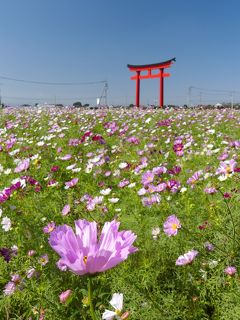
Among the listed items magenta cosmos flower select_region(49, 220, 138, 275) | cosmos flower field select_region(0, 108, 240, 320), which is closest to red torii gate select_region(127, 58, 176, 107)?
cosmos flower field select_region(0, 108, 240, 320)

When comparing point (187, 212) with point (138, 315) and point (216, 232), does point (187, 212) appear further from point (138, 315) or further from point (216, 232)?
point (138, 315)

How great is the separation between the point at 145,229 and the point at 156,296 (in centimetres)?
50

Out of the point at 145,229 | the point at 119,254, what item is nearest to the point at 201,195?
the point at 145,229

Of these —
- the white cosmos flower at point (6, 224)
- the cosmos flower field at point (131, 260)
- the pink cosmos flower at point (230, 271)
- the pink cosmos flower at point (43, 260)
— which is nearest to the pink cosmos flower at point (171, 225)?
the cosmos flower field at point (131, 260)

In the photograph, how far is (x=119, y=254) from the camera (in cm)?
58

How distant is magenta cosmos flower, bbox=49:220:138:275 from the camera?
0.56 m

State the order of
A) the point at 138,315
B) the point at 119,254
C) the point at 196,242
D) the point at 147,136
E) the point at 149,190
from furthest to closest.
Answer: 1. the point at 147,136
2. the point at 149,190
3. the point at 196,242
4. the point at 138,315
5. the point at 119,254

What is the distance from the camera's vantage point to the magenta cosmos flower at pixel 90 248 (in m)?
0.56

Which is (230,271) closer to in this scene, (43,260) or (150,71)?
(43,260)

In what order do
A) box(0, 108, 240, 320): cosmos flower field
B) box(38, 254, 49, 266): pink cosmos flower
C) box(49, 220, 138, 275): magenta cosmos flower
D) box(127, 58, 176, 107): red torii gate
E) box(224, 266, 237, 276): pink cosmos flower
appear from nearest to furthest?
box(49, 220, 138, 275): magenta cosmos flower, box(0, 108, 240, 320): cosmos flower field, box(224, 266, 237, 276): pink cosmos flower, box(38, 254, 49, 266): pink cosmos flower, box(127, 58, 176, 107): red torii gate

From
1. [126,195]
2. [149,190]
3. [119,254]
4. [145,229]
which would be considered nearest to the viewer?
[119,254]

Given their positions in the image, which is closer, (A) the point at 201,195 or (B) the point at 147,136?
(A) the point at 201,195

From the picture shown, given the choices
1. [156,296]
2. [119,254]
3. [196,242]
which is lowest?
→ [156,296]

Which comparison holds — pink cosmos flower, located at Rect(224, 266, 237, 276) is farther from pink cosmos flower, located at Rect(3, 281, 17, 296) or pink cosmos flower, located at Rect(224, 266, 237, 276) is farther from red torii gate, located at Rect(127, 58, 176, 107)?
red torii gate, located at Rect(127, 58, 176, 107)
